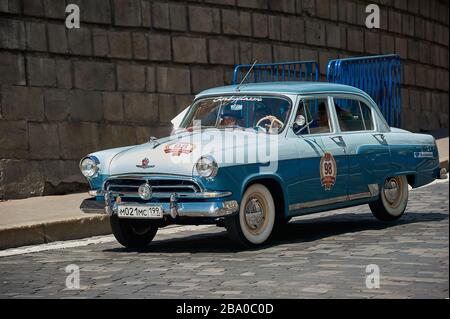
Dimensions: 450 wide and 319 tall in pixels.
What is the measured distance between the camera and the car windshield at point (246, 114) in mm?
9945

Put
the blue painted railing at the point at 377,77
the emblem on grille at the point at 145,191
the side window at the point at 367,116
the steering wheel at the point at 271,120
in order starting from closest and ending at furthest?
1. the emblem on grille at the point at 145,191
2. the steering wheel at the point at 271,120
3. the side window at the point at 367,116
4. the blue painted railing at the point at 377,77

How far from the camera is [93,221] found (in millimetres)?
11258

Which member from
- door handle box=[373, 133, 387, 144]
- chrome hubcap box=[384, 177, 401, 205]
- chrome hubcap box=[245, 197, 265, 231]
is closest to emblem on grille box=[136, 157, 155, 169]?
chrome hubcap box=[245, 197, 265, 231]

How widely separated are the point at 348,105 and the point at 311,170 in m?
1.37

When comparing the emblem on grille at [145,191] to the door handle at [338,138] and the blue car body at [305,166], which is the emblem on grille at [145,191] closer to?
the blue car body at [305,166]

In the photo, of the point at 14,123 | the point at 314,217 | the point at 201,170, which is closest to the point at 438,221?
the point at 314,217

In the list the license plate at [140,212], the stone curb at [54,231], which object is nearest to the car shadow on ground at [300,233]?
the license plate at [140,212]

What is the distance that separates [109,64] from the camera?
48.8 ft

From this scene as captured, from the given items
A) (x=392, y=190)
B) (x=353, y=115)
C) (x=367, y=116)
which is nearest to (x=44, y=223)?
(x=353, y=115)

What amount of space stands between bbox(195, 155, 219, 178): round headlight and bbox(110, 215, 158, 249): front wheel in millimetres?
985

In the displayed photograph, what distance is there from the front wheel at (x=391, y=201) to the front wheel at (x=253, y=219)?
1950 millimetres

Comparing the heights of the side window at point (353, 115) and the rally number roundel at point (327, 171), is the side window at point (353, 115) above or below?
above

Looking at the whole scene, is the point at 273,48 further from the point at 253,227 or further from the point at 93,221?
the point at 253,227

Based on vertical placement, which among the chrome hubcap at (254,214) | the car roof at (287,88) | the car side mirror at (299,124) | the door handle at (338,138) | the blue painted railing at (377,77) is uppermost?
the blue painted railing at (377,77)
